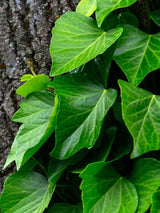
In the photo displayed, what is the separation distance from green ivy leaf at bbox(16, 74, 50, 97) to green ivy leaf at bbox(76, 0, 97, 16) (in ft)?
0.78

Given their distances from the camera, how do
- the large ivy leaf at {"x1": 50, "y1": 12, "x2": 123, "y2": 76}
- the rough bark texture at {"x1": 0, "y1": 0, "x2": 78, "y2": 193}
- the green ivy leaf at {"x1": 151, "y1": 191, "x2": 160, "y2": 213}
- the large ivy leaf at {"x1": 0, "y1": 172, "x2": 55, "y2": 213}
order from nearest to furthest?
the green ivy leaf at {"x1": 151, "y1": 191, "x2": 160, "y2": 213} < the large ivy leaf at {"x1": 50, "y1": 12, "x2": 123, "y2": 76} < the large ivy leaf at {"x1": 0, "y1": 172, "x2": 55, "y2": 213} < the rough bark texture at {"x1": 0, "y1": 0, "x2": 78, "y2": 193}

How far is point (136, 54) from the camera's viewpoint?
0.78 m

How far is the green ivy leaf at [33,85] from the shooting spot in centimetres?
92

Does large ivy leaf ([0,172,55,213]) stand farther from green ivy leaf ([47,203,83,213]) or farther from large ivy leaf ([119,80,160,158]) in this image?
large ivy leaf ([119,80,160,158])

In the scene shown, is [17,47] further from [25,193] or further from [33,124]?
[25,193]

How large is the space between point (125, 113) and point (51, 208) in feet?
1.46

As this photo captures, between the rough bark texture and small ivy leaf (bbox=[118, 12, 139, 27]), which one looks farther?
the rough bark texture

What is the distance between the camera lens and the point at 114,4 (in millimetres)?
757

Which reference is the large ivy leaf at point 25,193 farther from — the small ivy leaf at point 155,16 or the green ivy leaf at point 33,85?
the small ivy leaf at point 155,16

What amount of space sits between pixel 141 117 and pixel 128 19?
0.34 metres

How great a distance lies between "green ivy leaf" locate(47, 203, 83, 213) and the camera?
904 millimetres

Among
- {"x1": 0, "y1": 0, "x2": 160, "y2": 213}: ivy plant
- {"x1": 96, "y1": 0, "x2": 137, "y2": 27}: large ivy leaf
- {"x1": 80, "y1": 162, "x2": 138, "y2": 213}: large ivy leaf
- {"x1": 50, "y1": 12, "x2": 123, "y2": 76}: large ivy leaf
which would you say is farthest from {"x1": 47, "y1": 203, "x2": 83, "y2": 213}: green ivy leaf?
{"x1": 96, "y1": 0, "x2": 137, "y2": 27}: large ivy leaf

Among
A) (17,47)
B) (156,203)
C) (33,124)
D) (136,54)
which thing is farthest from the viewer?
(17,47)

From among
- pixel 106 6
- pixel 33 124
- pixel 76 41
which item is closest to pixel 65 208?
pixel 33 124
